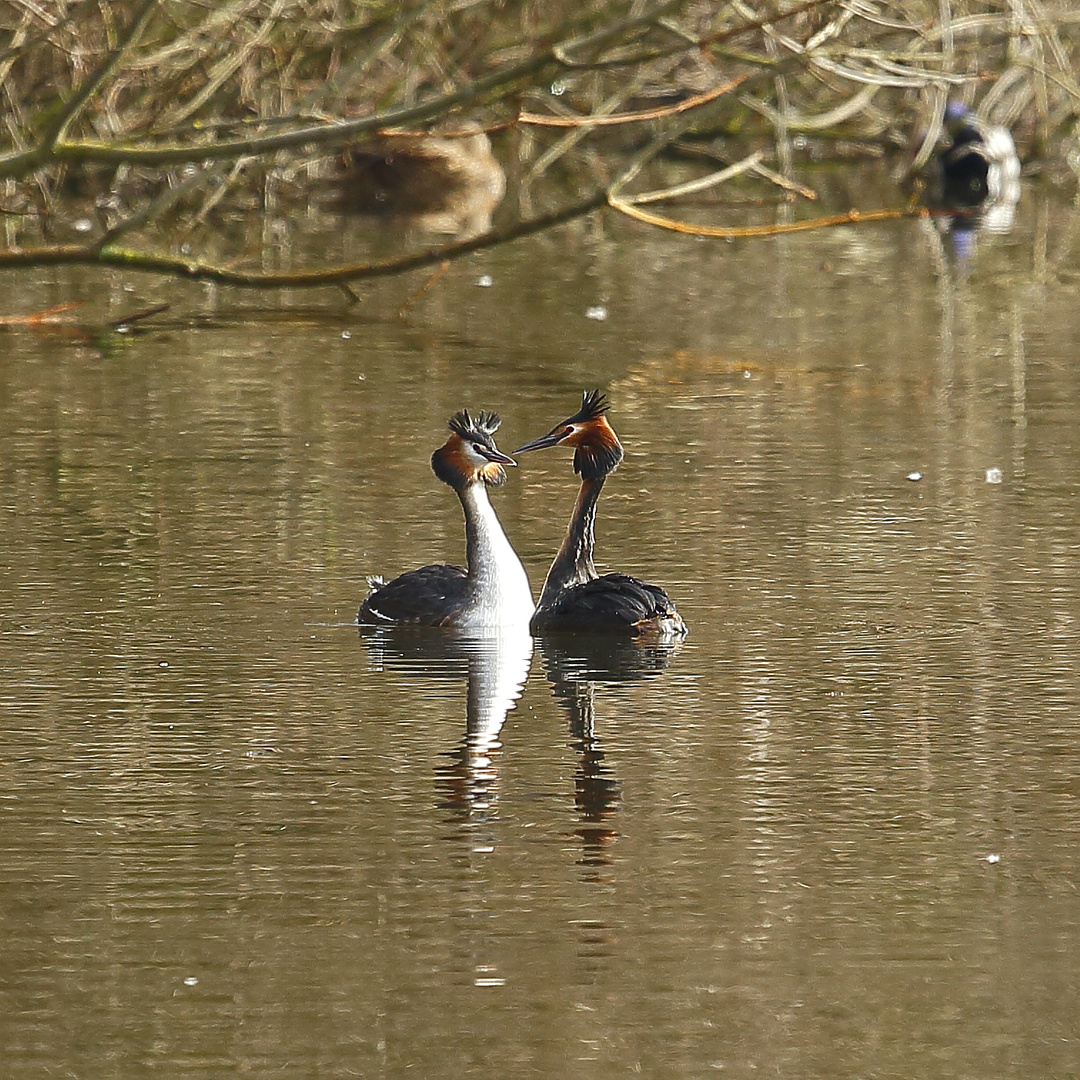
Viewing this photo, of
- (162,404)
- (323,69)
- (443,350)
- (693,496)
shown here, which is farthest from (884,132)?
(693,496)

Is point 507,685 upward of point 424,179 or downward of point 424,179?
downward

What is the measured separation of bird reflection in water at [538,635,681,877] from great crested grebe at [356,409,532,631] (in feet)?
0.69

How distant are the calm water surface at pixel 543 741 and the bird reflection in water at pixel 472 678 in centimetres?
3

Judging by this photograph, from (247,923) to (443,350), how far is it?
964 cm

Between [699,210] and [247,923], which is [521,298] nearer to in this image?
[699,210]

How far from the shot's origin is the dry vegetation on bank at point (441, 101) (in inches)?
331

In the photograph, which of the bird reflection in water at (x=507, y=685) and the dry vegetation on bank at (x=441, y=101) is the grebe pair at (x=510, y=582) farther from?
the dry vegetation on bank at (x=441, y=101)

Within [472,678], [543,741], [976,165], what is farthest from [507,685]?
[976,165]

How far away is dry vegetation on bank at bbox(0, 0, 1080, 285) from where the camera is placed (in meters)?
8.41

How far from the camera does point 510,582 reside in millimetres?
8523

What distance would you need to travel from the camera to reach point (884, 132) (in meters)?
28.4

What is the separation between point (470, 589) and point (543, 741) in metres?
1.61

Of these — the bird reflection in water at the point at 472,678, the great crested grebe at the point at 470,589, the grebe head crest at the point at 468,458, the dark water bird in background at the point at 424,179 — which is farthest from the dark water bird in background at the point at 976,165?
the bird reflection in water at the point at 472,678

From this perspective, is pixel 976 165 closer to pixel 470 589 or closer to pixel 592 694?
pixel 470 589
